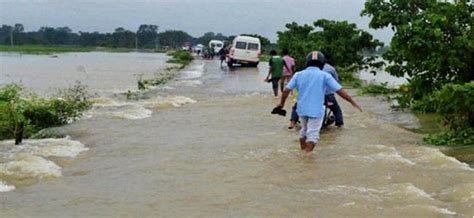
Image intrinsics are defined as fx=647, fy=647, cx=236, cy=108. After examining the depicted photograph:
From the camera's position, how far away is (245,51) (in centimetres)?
4019

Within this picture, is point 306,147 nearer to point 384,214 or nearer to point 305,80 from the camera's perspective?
point 305,80

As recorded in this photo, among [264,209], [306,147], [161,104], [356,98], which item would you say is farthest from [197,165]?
[356,98]

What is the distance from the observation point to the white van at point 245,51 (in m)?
39.7

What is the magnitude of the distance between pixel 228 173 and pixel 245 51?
→ 3237cm

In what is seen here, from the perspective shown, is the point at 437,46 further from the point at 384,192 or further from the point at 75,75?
the point at 75,75

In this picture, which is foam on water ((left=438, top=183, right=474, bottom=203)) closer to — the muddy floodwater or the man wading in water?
the muddy floodwater

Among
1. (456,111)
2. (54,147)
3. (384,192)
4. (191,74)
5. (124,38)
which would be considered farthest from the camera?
(124,38)

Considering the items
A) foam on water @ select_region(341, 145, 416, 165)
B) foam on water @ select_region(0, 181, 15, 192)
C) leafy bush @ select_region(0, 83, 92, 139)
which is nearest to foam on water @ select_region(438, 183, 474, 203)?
foam on water @ select_region(341, 145, 416, 165)

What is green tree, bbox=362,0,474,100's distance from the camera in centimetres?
1209

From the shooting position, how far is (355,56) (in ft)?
93.2

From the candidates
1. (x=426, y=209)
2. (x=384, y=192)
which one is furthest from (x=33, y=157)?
(x=426, y=209)

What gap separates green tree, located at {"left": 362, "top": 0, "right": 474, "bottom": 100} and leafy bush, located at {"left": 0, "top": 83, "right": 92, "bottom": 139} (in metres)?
6.70

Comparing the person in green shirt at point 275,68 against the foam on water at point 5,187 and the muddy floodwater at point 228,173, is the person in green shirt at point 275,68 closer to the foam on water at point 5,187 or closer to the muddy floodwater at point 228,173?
the muddy floodwater at point 228,173

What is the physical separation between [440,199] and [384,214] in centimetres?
91
